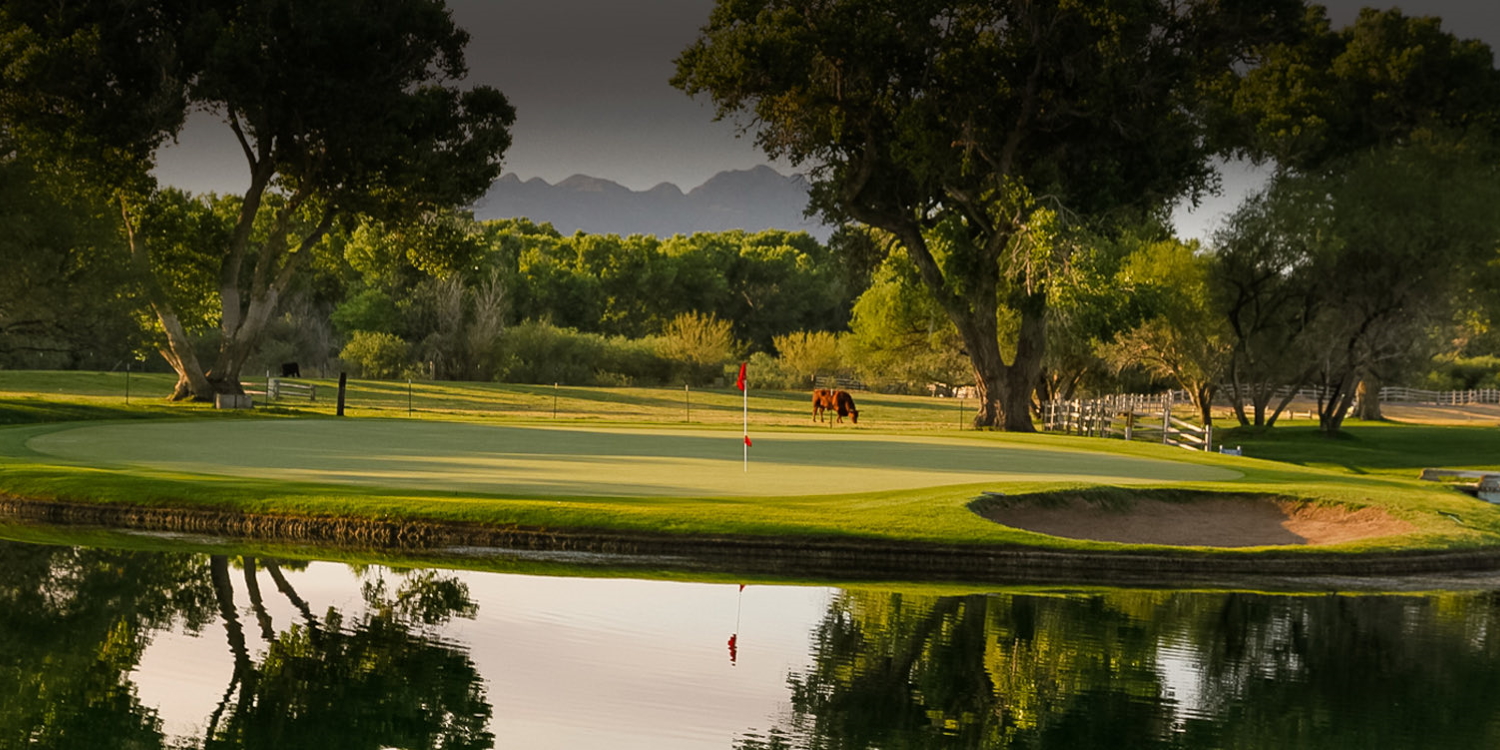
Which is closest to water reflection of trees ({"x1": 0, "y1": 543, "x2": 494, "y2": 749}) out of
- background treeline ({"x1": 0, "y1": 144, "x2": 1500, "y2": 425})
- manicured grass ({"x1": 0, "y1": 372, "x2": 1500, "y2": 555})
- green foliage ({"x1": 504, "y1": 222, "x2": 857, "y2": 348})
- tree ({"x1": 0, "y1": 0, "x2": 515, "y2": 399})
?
manicured grass ({"x1": 0, "y1": 372, "x2": 1500, "y2": 555})

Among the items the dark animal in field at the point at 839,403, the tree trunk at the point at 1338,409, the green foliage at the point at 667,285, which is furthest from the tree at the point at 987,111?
the green foliage at the point at 667,285

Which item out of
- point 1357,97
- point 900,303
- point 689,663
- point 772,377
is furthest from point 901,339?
point 689,663

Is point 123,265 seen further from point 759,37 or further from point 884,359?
point 884,359

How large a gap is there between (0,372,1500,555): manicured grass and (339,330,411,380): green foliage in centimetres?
3773

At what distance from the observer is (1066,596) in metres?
15.2

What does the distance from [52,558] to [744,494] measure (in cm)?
867

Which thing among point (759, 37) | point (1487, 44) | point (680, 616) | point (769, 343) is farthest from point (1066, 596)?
point (769, 343)

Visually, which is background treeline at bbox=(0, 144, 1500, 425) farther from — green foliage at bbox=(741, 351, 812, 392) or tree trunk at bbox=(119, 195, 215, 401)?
tree trunk at bbox=(119, 195, 215, 401)

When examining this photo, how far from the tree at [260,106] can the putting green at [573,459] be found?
8363 mm

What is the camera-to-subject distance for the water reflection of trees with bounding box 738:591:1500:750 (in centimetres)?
939

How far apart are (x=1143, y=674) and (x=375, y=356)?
72152mm

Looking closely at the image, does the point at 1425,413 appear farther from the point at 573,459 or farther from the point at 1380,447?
the point at 573,459

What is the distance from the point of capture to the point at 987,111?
1626 inches

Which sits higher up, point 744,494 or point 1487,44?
point 1487,44
